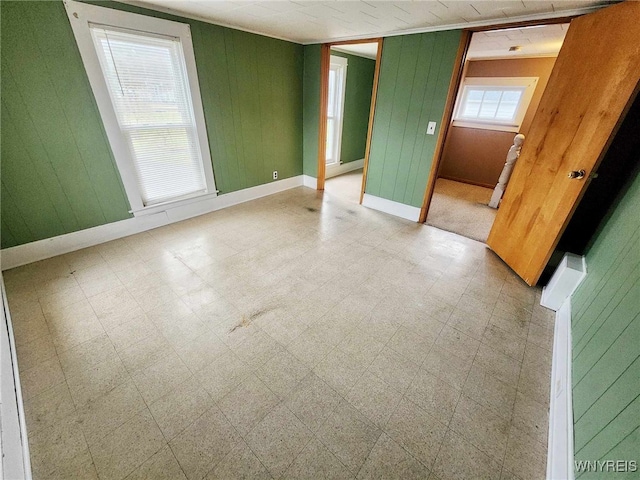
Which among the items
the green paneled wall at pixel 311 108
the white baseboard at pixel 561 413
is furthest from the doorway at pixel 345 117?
the white baseboard at pixel 561 413

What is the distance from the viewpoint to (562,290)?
1999 mm

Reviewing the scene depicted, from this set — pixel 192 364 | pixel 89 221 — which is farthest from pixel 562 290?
pixel 89 221

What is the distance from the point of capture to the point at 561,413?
49.9 inches

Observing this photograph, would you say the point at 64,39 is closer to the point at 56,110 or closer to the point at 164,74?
the point at 56,110

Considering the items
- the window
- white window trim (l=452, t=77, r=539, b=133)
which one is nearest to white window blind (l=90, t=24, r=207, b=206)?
the window

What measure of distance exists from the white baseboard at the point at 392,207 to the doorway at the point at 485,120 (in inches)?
9.8

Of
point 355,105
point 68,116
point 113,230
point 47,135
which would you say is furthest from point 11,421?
point 355,105

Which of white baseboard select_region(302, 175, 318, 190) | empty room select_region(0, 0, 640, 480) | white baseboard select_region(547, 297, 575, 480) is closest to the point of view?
white baseboard select_region(547, 297, 575, 480)

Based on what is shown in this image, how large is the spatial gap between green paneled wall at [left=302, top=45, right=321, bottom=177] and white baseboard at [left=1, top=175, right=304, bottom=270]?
3.20 feet

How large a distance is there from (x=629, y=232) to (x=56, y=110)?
4.14m

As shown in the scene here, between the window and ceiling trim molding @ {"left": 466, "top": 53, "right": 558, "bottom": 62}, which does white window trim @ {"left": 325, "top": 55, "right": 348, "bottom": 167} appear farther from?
ceiling trim molding @ {"left": 466, "top": 53, "right": 558, "bottom": 62}

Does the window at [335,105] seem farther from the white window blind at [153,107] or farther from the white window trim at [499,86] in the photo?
the white window blind at [153,107]

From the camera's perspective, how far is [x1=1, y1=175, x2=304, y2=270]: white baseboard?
7.67 ft

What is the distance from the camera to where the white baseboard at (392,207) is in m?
3.52
